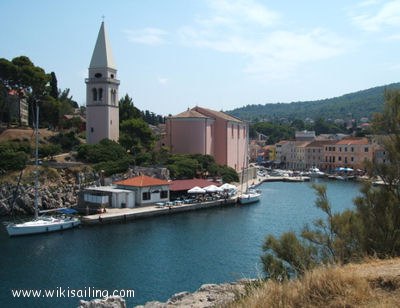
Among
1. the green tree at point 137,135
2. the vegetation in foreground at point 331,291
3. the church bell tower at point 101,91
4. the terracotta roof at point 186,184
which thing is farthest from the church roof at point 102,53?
the vegetation in foreground at point 331,291

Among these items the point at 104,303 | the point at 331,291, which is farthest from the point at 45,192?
the point at 331,291

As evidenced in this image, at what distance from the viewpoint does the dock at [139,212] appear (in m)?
30.5

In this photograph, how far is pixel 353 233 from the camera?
10219 millimetres

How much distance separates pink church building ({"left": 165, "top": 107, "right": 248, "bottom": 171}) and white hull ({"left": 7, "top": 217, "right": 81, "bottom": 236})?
2654cm

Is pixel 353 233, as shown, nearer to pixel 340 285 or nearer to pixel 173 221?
pixel 340 285

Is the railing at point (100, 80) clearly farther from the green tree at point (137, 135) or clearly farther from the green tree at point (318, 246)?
the green tree at point (318, 246)

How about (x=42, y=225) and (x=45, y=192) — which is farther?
(x=45, y=192)

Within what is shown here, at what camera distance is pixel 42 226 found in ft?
89.6

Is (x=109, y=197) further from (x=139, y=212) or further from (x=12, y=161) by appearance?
(x=12, y=161)

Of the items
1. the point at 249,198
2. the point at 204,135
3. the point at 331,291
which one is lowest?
the point at 249,198

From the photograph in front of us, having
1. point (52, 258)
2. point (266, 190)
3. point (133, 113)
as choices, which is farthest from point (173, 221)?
point (133, 113)

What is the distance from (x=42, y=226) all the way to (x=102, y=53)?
22.9 metres

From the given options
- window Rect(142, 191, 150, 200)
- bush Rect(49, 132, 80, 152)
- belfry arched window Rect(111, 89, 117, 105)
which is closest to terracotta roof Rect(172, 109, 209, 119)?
belfry arched window Rect(111, 89, 117, 105)

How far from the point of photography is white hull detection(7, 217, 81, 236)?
26.5 m
